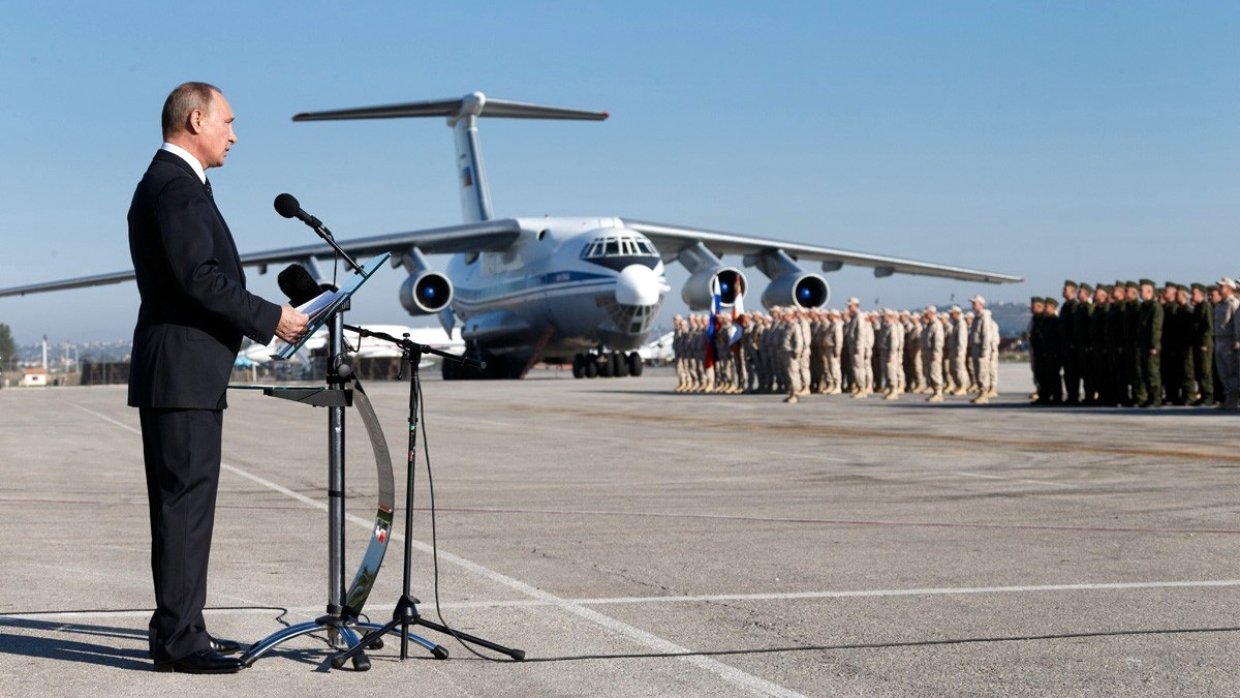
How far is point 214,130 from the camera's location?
5230 millimetres

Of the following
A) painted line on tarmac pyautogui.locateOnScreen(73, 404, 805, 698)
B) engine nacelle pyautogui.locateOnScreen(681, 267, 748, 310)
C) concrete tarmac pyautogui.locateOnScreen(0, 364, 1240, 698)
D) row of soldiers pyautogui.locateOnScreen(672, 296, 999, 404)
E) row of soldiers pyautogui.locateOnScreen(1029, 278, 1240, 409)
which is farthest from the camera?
engine nacelle pyautogui.locateOnScreen(681, 267, 748, 310)

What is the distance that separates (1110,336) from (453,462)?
12.7m

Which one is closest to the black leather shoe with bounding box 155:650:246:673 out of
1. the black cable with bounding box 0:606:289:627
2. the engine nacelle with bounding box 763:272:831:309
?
the black cable with bounding box 0:606:289:627

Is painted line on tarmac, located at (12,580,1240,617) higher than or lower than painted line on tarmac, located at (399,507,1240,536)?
lower

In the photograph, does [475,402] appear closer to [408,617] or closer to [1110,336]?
[1110,336]

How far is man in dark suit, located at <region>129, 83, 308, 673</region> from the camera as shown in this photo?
503cm

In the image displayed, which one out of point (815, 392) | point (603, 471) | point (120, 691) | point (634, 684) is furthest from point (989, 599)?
point (815, 392)

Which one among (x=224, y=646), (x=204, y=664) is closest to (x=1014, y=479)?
(x=224, y=646)

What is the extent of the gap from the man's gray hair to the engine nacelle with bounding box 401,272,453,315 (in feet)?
113

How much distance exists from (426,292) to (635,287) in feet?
17.8

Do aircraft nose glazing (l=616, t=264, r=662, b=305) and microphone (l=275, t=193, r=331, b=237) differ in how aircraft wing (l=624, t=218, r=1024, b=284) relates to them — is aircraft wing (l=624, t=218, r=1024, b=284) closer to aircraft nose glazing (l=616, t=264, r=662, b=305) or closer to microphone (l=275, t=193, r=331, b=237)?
aircraft nose glazing (l=616, t=264, r=662, b=305)

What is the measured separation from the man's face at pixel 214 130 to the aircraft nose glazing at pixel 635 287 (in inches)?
1328

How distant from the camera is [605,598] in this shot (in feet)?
21.1

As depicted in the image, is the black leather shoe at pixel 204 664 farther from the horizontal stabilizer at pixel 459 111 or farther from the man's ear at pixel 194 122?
the horizontal stabilizer at pixel 459 111
